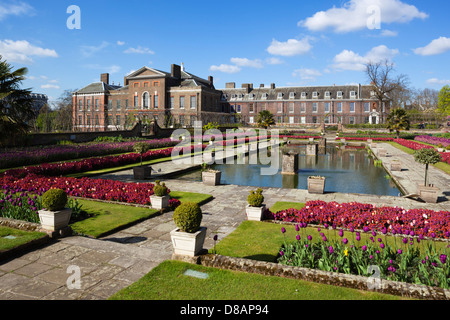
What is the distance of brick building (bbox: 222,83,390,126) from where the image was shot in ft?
210

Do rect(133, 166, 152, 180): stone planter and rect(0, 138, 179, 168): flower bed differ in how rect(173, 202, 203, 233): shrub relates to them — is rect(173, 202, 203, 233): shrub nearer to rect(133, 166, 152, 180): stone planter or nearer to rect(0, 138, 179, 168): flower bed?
rect(133, 166, 152, 180): stone planter

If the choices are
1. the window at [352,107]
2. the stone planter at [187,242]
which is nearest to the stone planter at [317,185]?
the stone planter at [187,242]

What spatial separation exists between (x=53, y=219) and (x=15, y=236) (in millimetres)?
787

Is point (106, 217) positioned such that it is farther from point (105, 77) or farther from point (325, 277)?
point (105, 77)

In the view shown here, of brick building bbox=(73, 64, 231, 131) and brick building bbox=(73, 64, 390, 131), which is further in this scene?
brick building bbox=(73, 64, 390, 131)

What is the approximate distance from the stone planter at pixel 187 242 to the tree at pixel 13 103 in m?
10.4

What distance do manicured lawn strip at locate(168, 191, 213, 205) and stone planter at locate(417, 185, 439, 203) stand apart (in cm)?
743

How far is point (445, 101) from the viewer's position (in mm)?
72438

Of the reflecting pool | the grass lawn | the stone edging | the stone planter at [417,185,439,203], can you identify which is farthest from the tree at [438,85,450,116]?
the grass lawn

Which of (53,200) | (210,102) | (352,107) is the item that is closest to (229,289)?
(53,200)

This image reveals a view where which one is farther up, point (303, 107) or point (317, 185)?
point (303, 107)

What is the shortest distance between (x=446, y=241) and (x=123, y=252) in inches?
274
